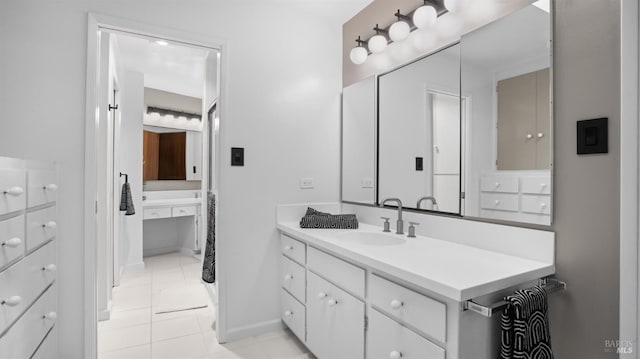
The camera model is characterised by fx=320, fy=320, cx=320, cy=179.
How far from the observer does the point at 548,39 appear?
1314 millimetres

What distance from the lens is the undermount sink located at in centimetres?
191

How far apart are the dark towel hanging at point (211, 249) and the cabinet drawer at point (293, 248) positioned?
644 millimetres

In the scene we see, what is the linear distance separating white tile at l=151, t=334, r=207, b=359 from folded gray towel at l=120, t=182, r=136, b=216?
175cm

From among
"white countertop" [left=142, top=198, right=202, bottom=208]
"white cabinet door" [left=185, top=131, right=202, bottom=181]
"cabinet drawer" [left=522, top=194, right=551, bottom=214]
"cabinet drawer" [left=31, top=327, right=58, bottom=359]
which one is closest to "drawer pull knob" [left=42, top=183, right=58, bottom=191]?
"cabinet drawer" [left=31, top=327, right=58, bottom=359]

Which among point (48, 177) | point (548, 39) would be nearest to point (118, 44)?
point (48, 177)

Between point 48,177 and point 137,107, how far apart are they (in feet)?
7.90

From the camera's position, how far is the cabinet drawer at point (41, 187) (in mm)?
1396

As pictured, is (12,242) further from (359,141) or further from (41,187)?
(359,141)

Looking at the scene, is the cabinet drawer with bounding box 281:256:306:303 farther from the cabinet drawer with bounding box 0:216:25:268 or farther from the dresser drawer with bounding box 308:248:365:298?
the cabinet drawer with bounding box 0:216:25:268

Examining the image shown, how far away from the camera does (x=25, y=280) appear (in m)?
1.34

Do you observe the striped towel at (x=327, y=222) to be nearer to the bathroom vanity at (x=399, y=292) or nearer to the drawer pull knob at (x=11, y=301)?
the bathroom vanity at (x=399, y=292)

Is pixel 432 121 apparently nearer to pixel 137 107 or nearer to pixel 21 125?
pixel 21 125

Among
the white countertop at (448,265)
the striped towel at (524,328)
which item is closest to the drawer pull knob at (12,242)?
the white countertop at (448,265)

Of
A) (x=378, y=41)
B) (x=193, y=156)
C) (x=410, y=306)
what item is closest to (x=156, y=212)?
(x=193, y=156)
